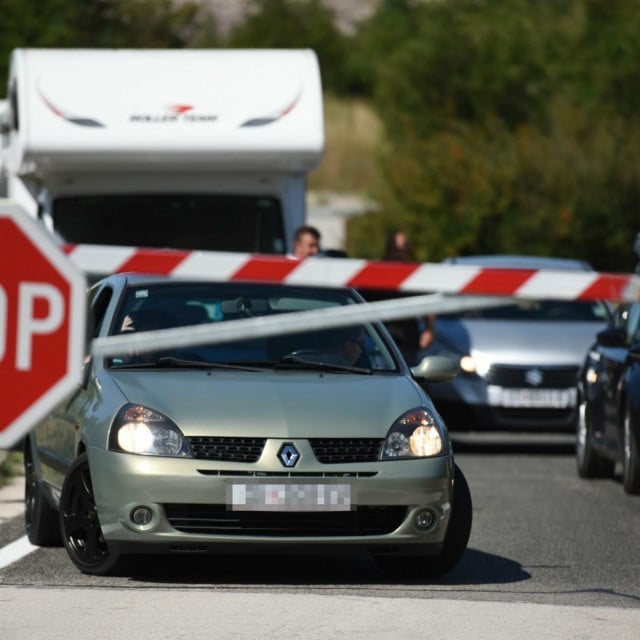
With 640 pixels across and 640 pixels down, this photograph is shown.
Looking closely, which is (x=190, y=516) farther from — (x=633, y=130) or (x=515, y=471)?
(x=633, y=130)

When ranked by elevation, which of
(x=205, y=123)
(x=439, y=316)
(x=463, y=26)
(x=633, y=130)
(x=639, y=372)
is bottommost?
(x=463, y=26)

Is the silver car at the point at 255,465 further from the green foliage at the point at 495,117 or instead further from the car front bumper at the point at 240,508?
the green foliage at the point at 495,117

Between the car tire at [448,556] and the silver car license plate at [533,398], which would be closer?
the car tire at [448,556]

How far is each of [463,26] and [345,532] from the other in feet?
178

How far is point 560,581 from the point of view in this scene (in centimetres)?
972

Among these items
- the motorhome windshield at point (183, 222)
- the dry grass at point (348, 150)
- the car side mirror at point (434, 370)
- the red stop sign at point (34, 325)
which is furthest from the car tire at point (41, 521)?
the dry grass at point (348, 150)

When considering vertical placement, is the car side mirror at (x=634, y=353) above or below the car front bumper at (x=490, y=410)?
above

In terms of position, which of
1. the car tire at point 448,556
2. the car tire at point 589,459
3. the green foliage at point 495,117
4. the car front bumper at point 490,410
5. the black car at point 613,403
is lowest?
the green foliage at point 495,117

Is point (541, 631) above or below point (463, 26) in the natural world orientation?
above

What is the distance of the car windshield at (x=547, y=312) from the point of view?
746 inches

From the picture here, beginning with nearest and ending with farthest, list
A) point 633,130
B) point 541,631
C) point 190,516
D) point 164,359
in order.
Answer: point 541,631
point 190,516
point 164,359
point 633,130

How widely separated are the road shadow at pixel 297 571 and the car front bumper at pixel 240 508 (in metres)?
0.27

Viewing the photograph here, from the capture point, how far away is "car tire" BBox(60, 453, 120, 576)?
31.3 ft

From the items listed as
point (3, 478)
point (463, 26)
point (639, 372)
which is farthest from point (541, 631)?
point (463, 26)
